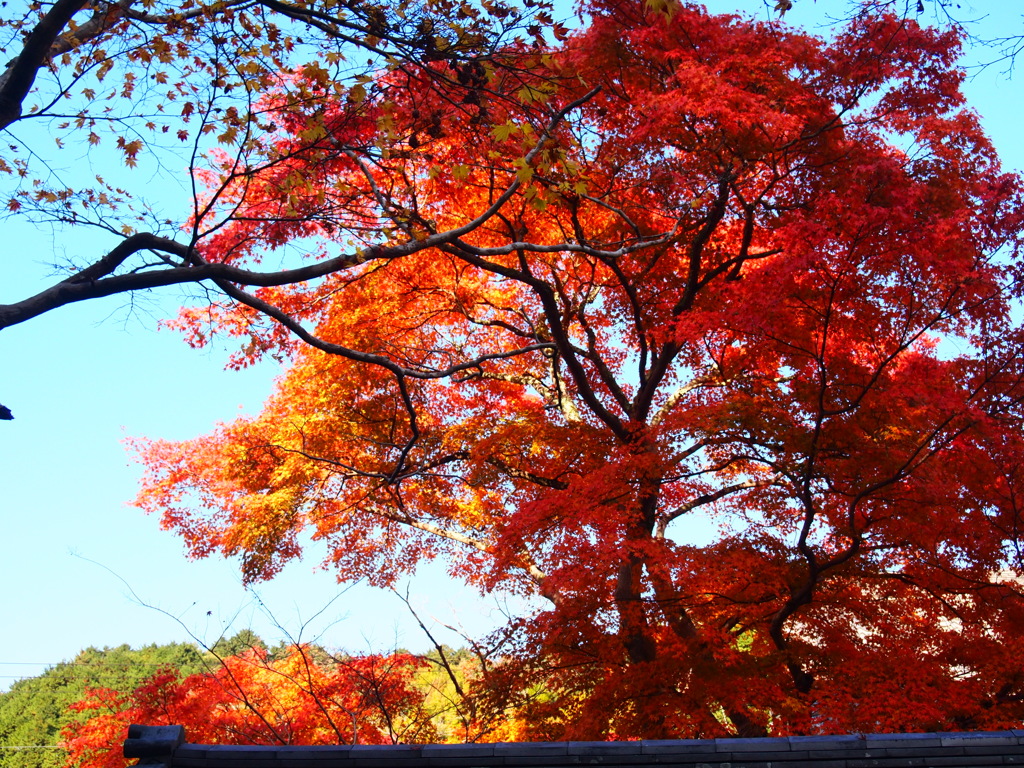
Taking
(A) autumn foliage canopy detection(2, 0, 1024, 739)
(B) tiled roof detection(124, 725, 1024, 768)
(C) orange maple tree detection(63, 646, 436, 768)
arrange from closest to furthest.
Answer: (B) tiled roof detection(124, 725, 1024, 768), (A) autumn foliage canopy detection(2, 0, 1024, 739), (C) orange maple tree detection(63, 646, 436, 768)

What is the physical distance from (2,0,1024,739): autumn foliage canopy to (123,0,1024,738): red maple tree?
0.15ft

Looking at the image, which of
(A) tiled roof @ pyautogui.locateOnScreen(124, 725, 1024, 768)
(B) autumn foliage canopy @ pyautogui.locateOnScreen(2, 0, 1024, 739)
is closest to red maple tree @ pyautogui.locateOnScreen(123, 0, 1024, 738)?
(B) autumn foliage canopy @ pyautogui.locateOnScreen(2, 0, 1024, 739)

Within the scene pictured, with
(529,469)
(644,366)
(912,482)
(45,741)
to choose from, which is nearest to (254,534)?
(529,469)

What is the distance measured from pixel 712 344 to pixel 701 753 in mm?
6886

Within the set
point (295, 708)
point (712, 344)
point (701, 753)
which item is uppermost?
point (712, 344)

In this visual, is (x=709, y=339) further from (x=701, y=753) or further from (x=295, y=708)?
(x=295, y=708)

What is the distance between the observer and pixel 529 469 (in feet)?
39.6

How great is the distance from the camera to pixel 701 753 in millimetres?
5500

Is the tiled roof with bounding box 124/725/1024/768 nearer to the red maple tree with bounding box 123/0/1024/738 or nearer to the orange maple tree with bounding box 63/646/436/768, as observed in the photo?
the red maple tree with bounding box 123/0/1024/738

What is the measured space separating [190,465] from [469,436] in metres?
6.68

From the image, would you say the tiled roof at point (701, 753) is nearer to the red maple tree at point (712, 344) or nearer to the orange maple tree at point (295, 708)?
the red maple tree at point (712, 344)

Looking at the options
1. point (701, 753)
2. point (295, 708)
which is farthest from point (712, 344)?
point (295, 708)

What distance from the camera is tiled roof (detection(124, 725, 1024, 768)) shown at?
548 cm

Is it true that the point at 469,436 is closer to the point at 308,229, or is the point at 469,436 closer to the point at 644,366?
the point at 644,366
